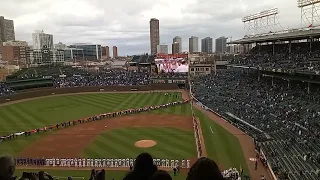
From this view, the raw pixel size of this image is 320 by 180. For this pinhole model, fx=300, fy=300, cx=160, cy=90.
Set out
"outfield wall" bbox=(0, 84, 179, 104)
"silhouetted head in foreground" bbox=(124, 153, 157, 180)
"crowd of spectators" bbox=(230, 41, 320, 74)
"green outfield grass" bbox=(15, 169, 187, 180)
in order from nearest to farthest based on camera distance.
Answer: "silhouetted head in foreground" bbox=(124, 153, 157, 180) < "green outfield grass" bbox=(15, 169, 187, 180) < "crowd of spectators" bbox=(230, 41, 320, 74) < "outfield wall" bbox=(0, 84, 179, 104)

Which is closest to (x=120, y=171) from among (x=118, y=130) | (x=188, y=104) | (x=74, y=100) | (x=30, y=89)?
(x=118, y=130)

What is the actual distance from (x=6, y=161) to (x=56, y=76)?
272 feet

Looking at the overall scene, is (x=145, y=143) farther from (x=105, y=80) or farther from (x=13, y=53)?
(x=13, y=53)

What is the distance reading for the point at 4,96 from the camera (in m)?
59.0

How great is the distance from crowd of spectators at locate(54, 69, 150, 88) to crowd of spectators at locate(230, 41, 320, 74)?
26.9 metres

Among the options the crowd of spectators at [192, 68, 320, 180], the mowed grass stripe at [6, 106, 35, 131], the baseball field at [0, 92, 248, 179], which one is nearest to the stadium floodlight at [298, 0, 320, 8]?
the crowd of spectators at [192, 68, 320, 180]

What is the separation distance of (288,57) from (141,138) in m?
28.9

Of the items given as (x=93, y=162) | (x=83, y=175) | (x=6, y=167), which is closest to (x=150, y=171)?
(x=6, y=167)

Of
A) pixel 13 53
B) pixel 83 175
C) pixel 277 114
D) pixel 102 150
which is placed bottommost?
pixel 83 175

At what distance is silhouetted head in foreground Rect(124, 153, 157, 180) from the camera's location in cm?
485

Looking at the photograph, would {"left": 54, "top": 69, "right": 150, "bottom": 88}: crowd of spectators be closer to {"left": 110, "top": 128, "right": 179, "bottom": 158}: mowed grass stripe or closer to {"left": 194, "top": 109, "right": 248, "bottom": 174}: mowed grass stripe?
{"left": 110, "top": 128, "right": 179, "bottom": 158}: mowed grass stripe

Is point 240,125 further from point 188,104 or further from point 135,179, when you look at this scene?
point 135,179

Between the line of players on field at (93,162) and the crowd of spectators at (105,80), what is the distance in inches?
1940

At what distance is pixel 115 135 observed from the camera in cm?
Result: 3438
